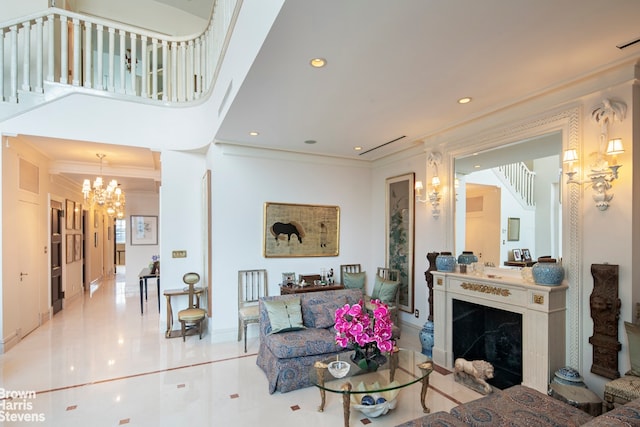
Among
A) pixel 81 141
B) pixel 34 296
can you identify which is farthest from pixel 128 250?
pixel 81 141

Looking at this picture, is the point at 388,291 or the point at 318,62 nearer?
the point at 318,62

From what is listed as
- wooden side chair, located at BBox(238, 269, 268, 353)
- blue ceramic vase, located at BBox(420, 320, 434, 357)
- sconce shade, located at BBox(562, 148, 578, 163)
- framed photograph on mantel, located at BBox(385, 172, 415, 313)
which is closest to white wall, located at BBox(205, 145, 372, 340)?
wooden side chair, located at BBox(238, 269, 268, 353)

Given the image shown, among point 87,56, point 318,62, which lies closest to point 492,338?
point 318,62

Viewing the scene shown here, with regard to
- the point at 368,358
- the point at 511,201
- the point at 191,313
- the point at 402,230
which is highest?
the point at 511,201

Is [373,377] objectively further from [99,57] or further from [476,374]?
[99,57]

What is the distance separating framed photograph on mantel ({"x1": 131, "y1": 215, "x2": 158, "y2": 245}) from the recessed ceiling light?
806cm

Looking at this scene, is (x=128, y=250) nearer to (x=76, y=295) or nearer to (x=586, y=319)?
(x=76, y=295)

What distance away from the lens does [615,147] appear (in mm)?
2541

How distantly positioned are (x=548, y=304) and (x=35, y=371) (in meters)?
5.48

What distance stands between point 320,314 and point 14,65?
502 cm

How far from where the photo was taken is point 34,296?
5.17m

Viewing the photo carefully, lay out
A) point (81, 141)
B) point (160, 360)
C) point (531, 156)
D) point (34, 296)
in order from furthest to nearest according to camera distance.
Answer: point (34, 296) < point (81, 141) < point (160, 360) < point (531, 156)

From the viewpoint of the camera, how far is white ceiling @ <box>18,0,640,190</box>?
1894mm

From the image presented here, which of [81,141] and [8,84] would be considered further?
[81,141]
